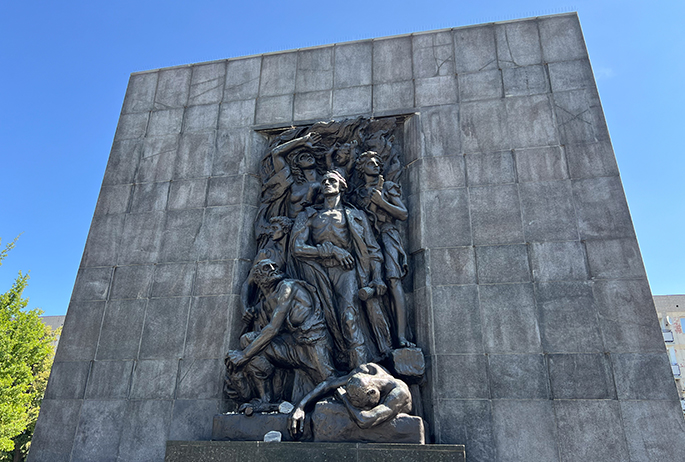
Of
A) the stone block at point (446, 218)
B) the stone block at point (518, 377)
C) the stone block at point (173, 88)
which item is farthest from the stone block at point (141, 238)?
the stone block at point (518, 377)

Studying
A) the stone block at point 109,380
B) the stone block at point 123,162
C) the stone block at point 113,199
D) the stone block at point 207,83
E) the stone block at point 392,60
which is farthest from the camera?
the stone block at point 207,83

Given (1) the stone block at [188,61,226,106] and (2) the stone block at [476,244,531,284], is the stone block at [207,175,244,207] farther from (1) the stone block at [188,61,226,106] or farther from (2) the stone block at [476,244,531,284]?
(2) the stone block at [476,244,531,284]

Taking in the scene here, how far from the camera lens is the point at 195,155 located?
36.4 feet

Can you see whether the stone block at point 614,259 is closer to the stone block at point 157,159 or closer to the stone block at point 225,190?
the stone block at point 225,190

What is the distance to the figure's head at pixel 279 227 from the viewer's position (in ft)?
31.4

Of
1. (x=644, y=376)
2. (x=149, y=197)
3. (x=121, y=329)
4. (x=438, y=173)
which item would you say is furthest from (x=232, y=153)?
(x=644, y=376)

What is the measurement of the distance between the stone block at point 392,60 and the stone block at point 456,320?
16.6ft

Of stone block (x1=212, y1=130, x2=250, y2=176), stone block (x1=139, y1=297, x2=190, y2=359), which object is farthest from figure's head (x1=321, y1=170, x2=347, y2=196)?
stone block (x1=139, y1=297, x2=190, y2=359)

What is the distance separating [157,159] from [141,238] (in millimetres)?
2038

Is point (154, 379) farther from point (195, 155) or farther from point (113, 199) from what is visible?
point (195, 155)

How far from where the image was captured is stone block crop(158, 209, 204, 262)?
10102 mm

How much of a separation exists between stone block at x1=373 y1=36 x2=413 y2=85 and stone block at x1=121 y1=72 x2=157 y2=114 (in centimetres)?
579

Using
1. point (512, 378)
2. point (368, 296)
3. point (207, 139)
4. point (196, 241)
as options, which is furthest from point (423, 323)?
point (207, 139)

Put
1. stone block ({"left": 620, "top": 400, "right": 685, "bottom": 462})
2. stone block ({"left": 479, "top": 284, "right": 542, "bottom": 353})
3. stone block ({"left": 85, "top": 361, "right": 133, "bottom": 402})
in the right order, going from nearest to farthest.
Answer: stone block ({"left": 620, "top": 400, "right": 685, "bottom": 462}) < stone block ({"left": 479, "top": 284, "right": 542, "bottom": 353}) < stone block ({"left": 85, "top": 361, "right": 133, "bottom": 402})
